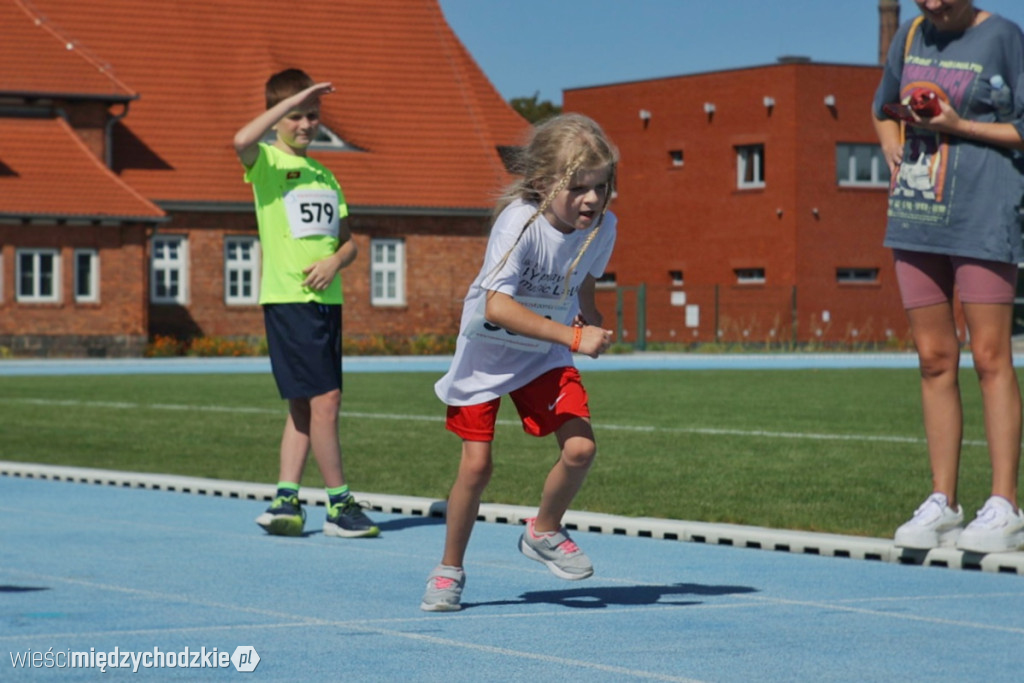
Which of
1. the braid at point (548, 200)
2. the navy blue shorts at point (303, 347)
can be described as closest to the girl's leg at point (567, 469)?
the braid at point (548, 200)

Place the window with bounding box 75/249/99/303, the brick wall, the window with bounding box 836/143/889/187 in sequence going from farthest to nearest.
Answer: the window with bounding box 836/143/889/187 → the window with bounding box 75/249/99/303 → the brick wall

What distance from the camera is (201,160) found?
4722 cm

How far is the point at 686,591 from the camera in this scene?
23.6ft

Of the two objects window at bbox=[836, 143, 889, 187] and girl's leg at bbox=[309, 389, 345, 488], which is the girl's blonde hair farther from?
window at bbox=[836, 143, 889, 187]

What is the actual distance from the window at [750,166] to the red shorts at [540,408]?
50.5 meters

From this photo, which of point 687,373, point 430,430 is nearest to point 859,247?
point 687,373

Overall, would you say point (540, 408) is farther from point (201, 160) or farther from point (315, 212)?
point (201, 160)

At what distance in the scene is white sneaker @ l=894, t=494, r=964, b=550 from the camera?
7852 mm

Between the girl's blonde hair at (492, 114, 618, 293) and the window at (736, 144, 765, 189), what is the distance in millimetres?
50606

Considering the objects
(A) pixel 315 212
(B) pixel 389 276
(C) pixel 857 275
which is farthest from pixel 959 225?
(C) pixel 857 275

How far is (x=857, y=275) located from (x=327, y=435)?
48979 mm

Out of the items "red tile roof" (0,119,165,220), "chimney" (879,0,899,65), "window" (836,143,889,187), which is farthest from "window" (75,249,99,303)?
"chimney" (879,0,899,65)

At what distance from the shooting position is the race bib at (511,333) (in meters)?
6.66

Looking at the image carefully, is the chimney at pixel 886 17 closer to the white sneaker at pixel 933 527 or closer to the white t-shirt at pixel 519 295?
the white sneaker at pixel 933 527
